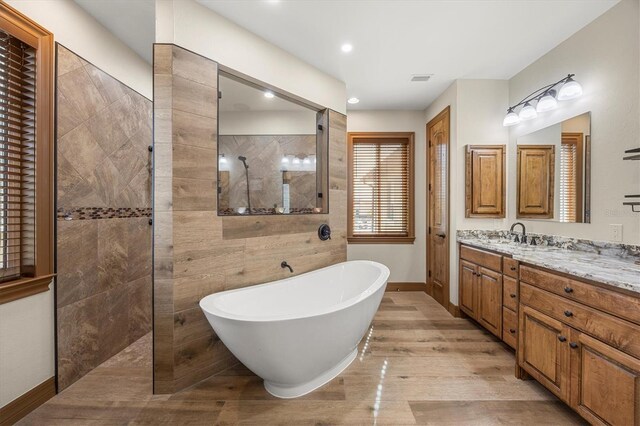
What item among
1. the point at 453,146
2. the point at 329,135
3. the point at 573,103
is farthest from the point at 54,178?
the point at 573,103

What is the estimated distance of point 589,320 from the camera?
147cm

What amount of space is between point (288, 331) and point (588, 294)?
1.58 meters

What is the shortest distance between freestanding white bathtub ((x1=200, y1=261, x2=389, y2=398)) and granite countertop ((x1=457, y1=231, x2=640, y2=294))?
1.03m

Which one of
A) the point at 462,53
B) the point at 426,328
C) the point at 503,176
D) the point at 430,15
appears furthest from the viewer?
the point at 503,176

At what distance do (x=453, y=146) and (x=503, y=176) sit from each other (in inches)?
24.2

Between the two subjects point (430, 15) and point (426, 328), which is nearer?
point (430, 15)

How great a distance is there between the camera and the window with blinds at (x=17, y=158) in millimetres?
1584

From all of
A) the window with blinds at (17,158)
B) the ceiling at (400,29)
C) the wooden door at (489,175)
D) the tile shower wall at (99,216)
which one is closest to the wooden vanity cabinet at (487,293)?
the wooden door at (489,175)

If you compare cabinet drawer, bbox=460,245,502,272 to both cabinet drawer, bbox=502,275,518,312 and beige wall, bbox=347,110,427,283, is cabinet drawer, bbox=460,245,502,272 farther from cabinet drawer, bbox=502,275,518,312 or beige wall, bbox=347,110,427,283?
beige wall, bbox=347,110,427,283

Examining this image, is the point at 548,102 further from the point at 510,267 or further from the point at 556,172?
the point at 510,267

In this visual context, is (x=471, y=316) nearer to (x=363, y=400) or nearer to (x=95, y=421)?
(x=363, y=400)

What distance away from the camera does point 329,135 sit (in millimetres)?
3049

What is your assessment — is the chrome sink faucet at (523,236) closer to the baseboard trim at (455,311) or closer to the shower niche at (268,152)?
the baseboard trim at (455,311)

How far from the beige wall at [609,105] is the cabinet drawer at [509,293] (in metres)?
0.67
